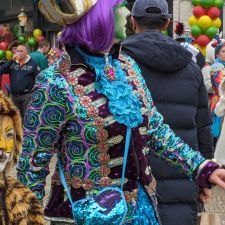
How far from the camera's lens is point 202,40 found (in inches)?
403

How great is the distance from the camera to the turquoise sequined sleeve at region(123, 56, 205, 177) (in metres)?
2.46

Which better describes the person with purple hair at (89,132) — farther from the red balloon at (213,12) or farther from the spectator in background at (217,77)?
the red balloon at (213,12)

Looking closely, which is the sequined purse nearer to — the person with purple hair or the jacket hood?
the person with purple hair

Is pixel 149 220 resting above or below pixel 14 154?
below

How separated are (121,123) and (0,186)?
1.70 ft

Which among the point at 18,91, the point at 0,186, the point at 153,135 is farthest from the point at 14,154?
the point at 18,91

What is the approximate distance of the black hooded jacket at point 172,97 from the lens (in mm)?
3092

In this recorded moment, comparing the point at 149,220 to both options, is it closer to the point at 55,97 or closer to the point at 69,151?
the point at 69,151

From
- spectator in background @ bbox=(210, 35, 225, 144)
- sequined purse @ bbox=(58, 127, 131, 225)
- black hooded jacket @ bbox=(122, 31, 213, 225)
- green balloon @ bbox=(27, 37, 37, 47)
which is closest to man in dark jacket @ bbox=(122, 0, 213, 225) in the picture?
black hooded jacket @ bbox=(122, 31, 213, 225)

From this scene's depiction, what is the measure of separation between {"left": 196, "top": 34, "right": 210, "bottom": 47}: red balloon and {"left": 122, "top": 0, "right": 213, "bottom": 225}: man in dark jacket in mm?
7034

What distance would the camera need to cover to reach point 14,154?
8.13 feet

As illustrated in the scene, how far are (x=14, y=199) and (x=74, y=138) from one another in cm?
33

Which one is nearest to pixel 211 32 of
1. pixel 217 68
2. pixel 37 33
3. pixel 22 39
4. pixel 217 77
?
pixel 217 68

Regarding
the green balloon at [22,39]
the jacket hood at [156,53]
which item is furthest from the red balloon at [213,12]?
the jacket hood at [156,53]
